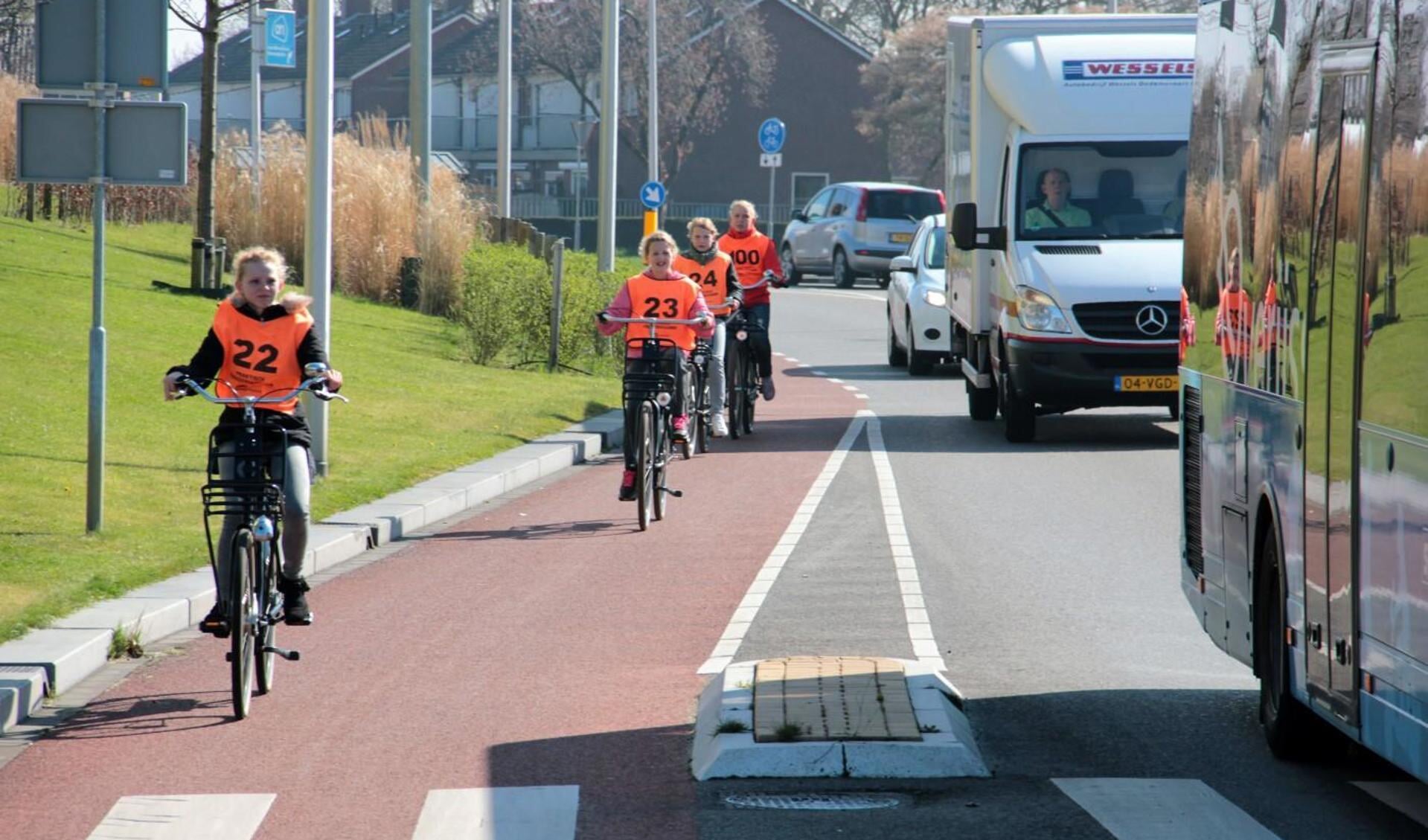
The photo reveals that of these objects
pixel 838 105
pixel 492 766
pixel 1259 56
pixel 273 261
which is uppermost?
pixel 838 105

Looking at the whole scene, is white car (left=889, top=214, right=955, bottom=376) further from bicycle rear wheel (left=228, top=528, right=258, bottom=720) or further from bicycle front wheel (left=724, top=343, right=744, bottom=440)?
bicycle rear wheel (left=228, top=528, right=258, bottom=720)

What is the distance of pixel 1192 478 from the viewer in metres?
8.77

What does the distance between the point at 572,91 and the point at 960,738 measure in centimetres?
7760

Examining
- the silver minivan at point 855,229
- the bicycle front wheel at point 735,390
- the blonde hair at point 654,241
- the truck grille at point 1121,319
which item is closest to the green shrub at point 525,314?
the bicycle front wheel at point 735,390

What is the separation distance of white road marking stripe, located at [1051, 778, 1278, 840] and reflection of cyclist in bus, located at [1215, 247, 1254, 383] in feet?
5.14

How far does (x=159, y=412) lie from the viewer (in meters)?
17.1

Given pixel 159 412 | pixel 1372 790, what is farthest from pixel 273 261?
pixel 159 412

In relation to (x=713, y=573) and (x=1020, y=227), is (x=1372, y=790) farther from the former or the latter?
(x=1020, y=227)

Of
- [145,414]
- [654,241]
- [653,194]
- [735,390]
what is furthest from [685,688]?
[653,194]

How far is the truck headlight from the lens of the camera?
1869 cm

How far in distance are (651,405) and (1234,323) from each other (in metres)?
6.69

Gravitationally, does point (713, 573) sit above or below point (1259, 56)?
below

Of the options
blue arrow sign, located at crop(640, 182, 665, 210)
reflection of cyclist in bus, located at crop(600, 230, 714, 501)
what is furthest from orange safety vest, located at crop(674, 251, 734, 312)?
blue arrow sign, located at crop(640, 182, 665, 210)

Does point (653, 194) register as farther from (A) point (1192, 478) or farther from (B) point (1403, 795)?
(B) point (1403, 795)
